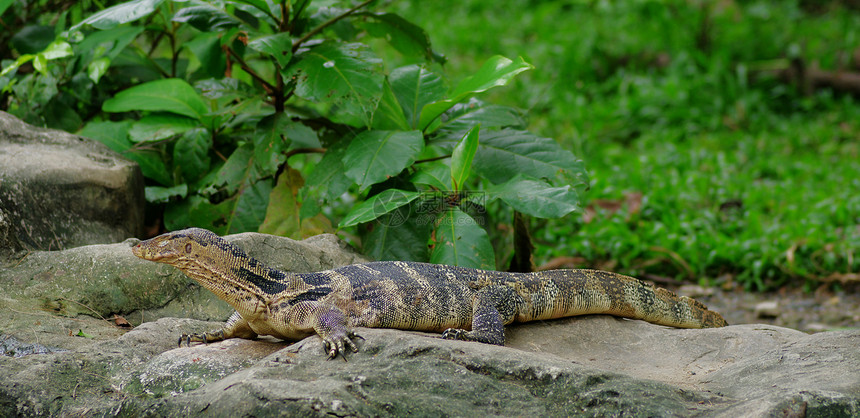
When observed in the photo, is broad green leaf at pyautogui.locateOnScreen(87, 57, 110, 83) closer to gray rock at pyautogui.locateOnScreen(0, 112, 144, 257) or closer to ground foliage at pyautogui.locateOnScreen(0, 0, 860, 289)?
ground foliage at pyautogui.locateOnScreen(0, 0, 860, 289)

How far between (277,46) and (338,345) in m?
2.60

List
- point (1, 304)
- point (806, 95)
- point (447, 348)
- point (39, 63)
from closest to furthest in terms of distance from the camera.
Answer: point (447, 348), point (1, 304), point (39, 63), point (806, 95)

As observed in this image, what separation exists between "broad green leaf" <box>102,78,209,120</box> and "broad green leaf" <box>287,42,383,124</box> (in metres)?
1.05

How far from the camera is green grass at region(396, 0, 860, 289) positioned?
275 inches

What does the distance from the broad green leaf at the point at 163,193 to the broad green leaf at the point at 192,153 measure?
5.5 inches

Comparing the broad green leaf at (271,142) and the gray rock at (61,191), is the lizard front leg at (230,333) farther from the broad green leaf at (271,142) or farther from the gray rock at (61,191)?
the broad green leaf at (271,142)

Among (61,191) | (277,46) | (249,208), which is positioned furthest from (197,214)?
(277,46)

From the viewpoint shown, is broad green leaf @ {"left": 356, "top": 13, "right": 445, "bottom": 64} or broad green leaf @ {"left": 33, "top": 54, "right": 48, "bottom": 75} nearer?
broad green leaf @ {"left": 33, "top": 54, "right": 48, "bottom": 75}

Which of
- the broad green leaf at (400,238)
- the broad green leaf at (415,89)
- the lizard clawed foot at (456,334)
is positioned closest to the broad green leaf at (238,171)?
the broad green leaf at (400,238)

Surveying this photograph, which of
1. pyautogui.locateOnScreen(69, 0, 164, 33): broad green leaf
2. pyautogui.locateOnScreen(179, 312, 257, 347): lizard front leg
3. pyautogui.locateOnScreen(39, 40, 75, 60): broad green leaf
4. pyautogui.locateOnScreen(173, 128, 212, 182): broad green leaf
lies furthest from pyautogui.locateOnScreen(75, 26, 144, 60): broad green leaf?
pyautogui.locateOnScreen(179, 312, 257, 347): lizard front leg

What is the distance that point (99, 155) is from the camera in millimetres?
5051

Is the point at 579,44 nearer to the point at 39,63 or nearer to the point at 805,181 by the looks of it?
the point at 805,181

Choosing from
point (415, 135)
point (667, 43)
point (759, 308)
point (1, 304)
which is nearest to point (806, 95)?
point (667, 43)

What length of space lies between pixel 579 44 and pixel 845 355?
933 centimetres
